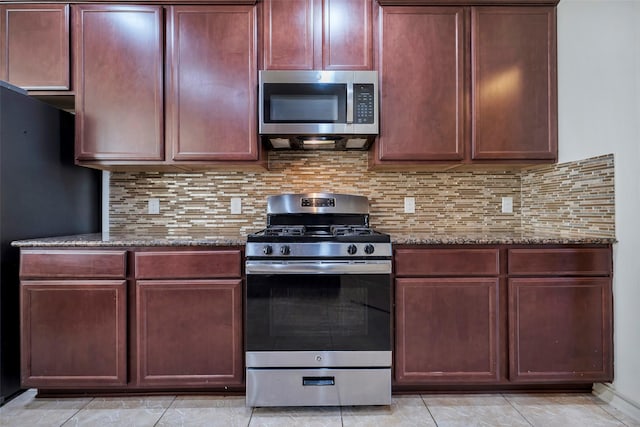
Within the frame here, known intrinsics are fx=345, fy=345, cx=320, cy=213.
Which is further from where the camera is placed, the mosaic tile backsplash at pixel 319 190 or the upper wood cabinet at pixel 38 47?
the mosaic tile backsplash at pixel 319 190

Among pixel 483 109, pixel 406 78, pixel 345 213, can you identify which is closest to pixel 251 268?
pixel 345 213

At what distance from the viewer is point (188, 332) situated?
1.81m

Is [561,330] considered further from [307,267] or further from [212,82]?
[212,82]

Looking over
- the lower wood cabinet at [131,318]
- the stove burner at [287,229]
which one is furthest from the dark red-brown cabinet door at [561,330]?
the lower wood cabinet at [131,318]

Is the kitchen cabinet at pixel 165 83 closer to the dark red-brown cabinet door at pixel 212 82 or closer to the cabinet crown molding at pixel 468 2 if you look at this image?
the dark red-brown cabinet door at pixel 212 82

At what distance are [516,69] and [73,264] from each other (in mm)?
2721

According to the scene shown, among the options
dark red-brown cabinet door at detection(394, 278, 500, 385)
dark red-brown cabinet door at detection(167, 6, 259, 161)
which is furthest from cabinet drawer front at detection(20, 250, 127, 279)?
dark red-brown cabinet door at detection(394, 278, 500, 385)

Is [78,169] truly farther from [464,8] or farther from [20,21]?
[464,8]

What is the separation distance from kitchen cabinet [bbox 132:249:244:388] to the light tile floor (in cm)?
13

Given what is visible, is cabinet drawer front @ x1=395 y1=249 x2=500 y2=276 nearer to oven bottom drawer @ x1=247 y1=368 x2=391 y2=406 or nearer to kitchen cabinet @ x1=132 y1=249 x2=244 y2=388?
oven bottom drawer @ x1=247 y1=368 x2=391 y2=406

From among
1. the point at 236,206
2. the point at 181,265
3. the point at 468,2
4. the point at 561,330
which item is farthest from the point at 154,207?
the point at 561,330

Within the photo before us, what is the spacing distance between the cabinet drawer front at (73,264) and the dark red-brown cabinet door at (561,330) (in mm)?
2090

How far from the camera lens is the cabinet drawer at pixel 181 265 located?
1.82m

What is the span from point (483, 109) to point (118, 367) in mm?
2494
